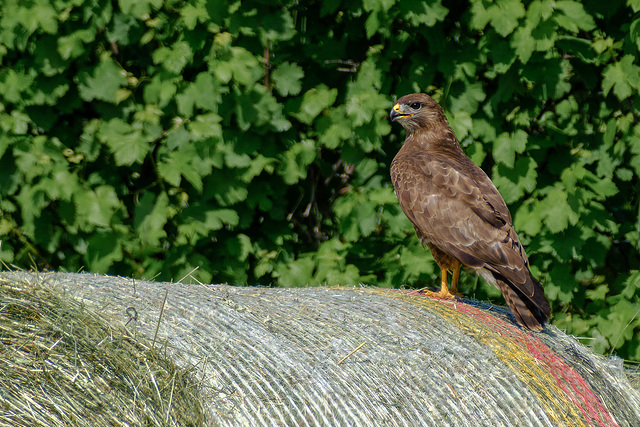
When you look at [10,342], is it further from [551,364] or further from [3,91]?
[3,91]

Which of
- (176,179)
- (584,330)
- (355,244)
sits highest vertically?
(176,179)

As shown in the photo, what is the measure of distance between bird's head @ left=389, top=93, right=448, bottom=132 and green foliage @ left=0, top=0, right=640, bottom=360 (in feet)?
1.05

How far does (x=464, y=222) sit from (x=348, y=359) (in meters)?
1.22

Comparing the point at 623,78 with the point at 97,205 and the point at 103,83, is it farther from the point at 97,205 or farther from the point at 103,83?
the point at 97,205

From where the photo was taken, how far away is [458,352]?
3.00 m

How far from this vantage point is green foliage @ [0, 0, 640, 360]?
14.9 ft

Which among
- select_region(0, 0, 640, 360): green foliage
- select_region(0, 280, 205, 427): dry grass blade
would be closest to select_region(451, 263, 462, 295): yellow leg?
select_region(0, 0, 640, 360): green foliage

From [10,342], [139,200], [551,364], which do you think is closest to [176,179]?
[139,200]

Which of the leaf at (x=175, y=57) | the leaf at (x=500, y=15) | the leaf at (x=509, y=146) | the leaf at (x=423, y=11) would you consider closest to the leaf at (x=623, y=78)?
the leaf at (x=509, y=146)

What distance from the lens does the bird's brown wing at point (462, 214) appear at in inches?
136

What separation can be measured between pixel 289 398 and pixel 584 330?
3.13 metres

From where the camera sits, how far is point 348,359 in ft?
8.93

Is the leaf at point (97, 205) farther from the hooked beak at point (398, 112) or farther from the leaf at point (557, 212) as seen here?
the leaf at point (557, 212)

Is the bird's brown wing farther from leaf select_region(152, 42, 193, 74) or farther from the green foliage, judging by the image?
leaf select_region(152, 42, 193, 74)
